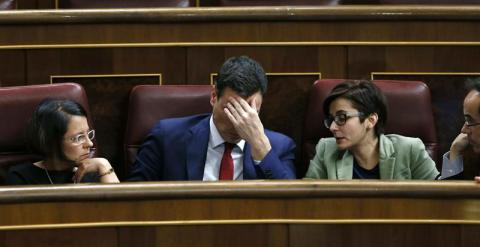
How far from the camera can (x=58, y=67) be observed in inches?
48.5

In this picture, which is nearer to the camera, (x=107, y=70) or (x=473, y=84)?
(x=473, y=84)

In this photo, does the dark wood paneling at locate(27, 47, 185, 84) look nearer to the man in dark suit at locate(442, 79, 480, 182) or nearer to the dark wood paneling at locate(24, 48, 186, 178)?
the dark wood paneling at locate(24, 48, 186, 178)

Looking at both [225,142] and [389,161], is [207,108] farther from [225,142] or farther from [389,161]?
[389,161]

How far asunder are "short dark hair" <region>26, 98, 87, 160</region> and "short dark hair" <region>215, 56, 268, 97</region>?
0.14m

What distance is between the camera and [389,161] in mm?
1121

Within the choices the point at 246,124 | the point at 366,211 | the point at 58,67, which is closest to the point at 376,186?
the point at 366,211

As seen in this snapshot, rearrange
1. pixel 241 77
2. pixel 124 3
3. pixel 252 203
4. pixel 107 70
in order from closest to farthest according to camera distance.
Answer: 1. pixel 252 203
2. pixel 241 77
3. pixel 107 70
4. pixel 124 3

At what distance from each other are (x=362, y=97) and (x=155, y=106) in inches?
8.1

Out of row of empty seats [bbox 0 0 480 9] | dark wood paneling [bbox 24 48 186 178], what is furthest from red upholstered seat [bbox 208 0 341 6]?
dark wood paneling [bbox 24 48 186 178]

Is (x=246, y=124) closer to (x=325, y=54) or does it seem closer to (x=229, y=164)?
(x=229, y=164)

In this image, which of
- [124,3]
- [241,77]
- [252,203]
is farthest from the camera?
[124,3]

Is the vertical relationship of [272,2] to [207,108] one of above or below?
above

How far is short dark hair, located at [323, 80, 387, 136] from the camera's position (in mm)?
1119

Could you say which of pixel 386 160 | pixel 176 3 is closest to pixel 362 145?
pixel 386 160
